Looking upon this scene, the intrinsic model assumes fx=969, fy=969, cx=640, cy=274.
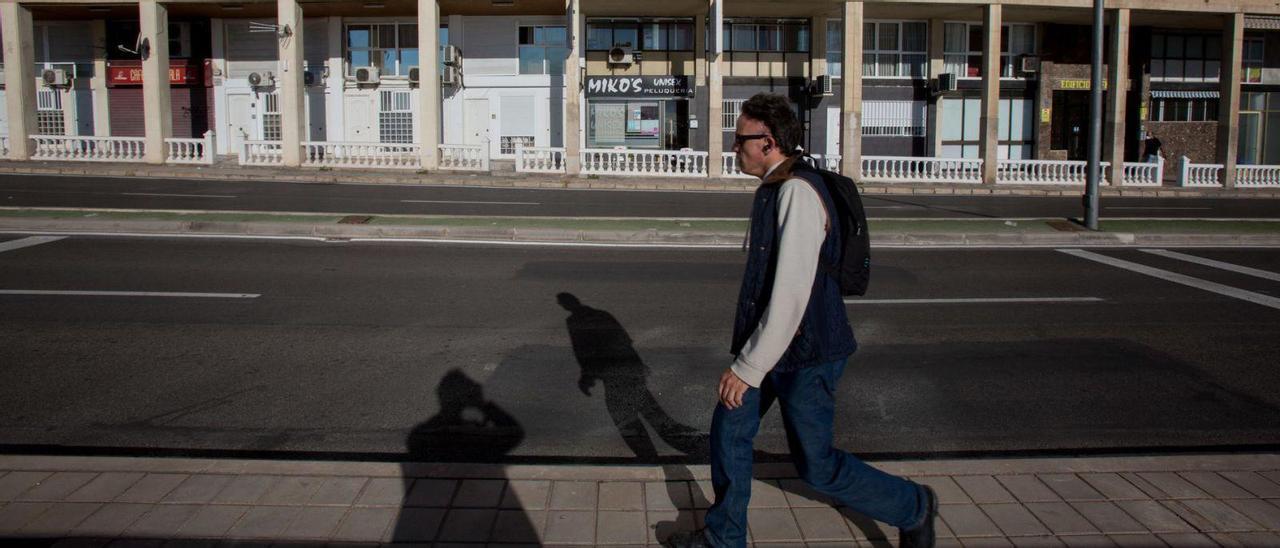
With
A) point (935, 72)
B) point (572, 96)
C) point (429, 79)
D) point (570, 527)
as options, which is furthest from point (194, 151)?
point (570, 527)

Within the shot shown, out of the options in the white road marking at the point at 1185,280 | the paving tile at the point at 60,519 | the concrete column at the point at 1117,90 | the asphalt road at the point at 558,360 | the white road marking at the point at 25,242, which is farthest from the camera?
the concrete column at the point at 1117,90

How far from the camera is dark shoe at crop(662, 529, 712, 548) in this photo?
361 cm

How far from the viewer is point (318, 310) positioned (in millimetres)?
8680

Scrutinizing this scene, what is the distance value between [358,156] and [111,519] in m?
26.4

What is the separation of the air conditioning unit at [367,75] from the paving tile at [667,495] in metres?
29.6

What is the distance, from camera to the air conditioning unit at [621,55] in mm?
31375

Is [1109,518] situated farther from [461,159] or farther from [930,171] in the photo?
[930,171]

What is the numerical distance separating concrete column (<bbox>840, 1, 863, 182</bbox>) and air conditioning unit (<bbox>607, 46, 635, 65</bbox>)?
23.6 feet

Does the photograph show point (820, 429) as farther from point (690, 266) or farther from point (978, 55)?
point (978, 55)

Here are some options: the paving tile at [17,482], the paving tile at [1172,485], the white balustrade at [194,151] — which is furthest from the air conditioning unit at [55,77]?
the paving tile at [1172,485]

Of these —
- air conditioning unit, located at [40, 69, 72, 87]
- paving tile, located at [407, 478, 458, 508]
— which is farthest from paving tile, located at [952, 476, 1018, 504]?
air conditioning unit, located at [40, 69, 72, 87]

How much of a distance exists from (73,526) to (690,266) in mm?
8472

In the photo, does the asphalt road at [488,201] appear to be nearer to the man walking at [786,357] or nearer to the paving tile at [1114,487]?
the paving tile at [1114,487]

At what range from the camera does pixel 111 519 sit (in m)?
3.88
